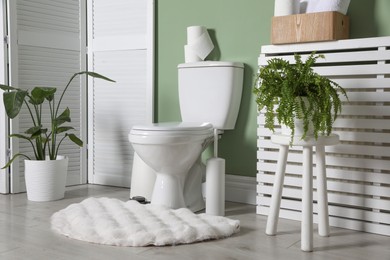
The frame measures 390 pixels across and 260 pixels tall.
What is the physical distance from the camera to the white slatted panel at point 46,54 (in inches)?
126

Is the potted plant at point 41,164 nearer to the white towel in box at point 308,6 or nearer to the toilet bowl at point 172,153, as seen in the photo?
the toilet bowl at point 172,153

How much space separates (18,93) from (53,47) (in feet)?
2.14

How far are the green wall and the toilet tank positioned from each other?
0.09m

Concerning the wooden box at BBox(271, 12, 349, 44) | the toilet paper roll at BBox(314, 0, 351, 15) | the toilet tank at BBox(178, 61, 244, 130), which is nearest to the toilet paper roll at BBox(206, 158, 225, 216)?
the toilet tank at BBox(178, 61, 244, 130)

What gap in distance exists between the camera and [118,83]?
11.6 feet

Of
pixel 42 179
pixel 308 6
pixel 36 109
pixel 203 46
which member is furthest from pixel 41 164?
pixel 308 6

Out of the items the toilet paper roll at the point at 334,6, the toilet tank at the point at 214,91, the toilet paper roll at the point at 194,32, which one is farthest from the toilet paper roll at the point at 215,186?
the toilet paper roll at the point at 334,6

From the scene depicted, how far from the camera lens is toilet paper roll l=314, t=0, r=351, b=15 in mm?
2453

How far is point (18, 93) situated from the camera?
113 inches

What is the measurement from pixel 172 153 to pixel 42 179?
97 cm

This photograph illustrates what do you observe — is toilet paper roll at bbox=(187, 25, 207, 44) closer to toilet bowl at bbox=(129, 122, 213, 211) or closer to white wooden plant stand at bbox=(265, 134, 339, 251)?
toilet bowl at bbox=(129, 122, 213, 211)

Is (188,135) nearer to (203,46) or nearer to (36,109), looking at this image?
(203,46)

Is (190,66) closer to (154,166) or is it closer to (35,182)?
(154,166)

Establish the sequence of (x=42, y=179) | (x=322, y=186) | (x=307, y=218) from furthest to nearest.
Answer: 1. (x=42, y=179)
2. (x=322, y=186)
3. (x=307, y=218)
